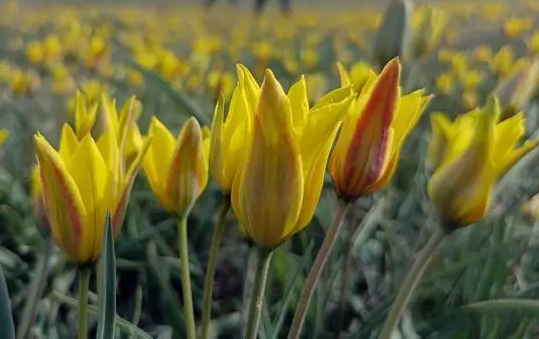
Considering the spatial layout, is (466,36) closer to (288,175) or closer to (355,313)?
(355,313)

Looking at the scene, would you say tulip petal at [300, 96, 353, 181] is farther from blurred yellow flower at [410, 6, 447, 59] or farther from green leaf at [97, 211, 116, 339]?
blurred yellow flower at [410, 6, 447, 59]

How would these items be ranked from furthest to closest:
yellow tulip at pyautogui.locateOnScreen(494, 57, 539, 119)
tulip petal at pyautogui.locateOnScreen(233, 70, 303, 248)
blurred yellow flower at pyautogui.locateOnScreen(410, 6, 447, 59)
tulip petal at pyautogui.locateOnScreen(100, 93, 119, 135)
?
blurred yellow flower at pyautogui.locateOnScreen(410, 6, 447, 59) → yellow tulip at pyautogui.locateOnScreen(494, 57, 539, 119) → tulip petal at pyautogui.locateOnScreen(100, 93, 119, 135) → tulip petal at pyautogui.locateOnScreen(233, 70, 303, 248)

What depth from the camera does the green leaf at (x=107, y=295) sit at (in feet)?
1.37

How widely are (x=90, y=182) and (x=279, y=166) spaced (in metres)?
0.12

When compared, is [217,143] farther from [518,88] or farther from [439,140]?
[518,88]

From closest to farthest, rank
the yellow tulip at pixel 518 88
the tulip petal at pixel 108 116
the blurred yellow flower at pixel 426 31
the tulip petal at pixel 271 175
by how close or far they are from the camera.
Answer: the tulip petal at pixel 271 175
the tulip petal at pixel 108 116
the yellow tulip at pixel 518 88
the blurred yellow flower at pixel 426 31

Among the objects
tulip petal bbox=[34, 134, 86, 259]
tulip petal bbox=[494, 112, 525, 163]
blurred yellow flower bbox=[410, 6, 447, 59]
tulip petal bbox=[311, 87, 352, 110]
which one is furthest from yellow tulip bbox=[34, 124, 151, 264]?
blurred yellow flower bbox=[410, 6, 447, 59]

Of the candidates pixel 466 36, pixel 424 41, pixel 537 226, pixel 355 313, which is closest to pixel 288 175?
pixel 355 313

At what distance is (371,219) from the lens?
87cm

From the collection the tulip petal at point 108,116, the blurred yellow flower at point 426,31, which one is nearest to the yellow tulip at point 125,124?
the tulip petal at point 108,116

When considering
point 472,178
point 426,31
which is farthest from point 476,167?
point 426,31

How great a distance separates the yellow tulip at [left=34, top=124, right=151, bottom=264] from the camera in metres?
0.45

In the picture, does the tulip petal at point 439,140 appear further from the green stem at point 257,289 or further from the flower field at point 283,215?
the green stem at point 257,289

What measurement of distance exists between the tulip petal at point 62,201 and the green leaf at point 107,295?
4cm
